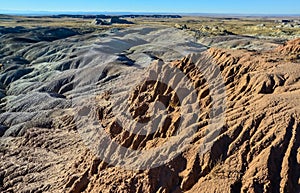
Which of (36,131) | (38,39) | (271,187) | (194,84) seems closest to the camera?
(271,187)

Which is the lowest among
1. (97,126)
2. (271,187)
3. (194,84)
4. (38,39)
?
(38,39)

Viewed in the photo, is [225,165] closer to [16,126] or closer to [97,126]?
[97,126]

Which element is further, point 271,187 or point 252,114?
point 252,114

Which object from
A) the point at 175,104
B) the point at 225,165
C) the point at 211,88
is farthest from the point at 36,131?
the point at 225,165

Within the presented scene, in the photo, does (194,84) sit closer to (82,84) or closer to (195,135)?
(195,135)

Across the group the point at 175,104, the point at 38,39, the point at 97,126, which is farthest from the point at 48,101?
the point at 38,39

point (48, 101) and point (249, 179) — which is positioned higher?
→ point (249, 179)

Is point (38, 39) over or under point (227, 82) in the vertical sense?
under

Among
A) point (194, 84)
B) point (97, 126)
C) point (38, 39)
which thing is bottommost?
point (38, 39)

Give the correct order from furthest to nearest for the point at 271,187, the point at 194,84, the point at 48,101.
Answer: the point at 48,101 → the point at 194,84 → the point at 271,187
